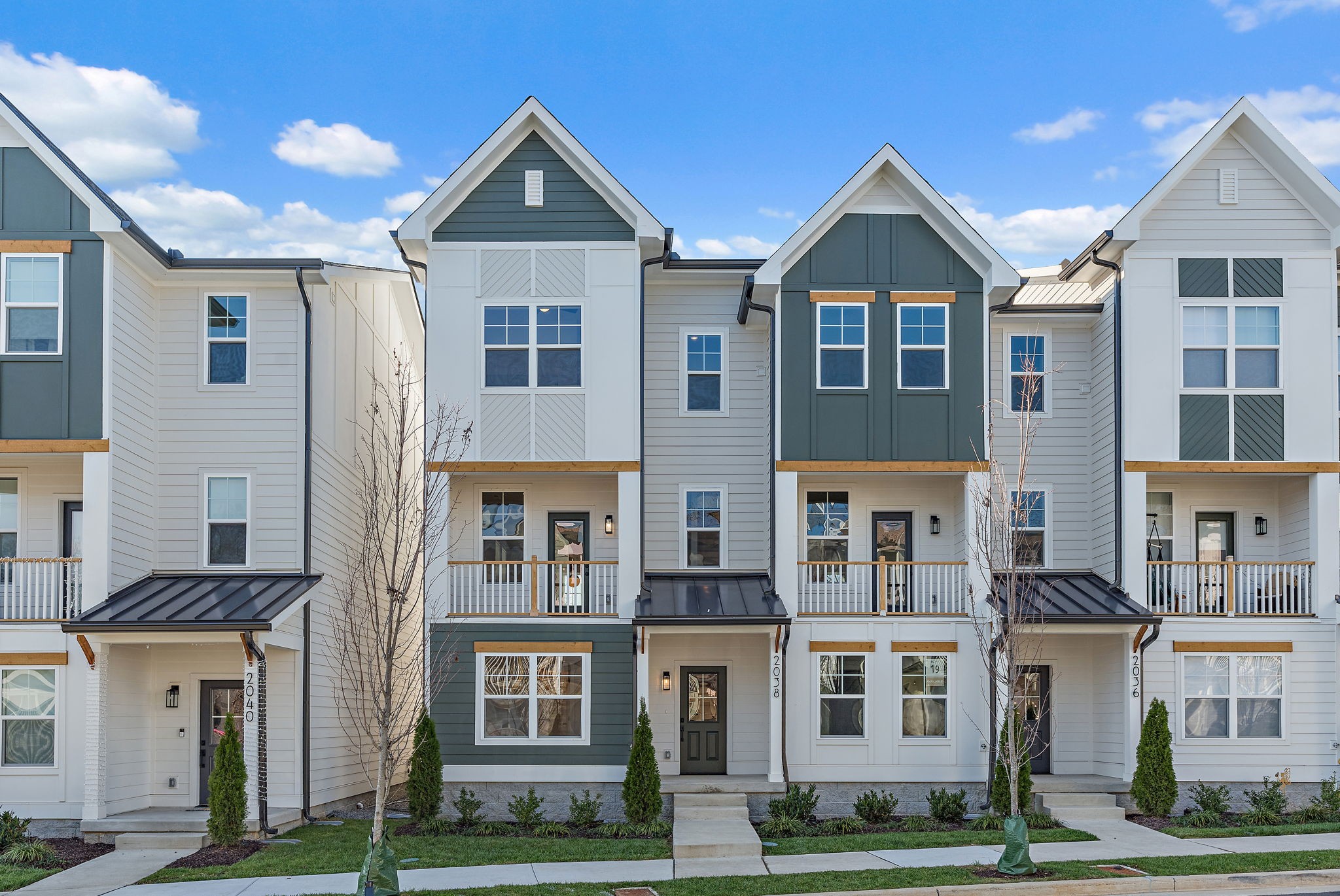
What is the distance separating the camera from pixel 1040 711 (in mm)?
21188

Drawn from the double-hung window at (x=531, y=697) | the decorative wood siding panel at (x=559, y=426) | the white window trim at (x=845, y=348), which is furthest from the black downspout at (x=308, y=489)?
the white window trim at (x=845, y=348)

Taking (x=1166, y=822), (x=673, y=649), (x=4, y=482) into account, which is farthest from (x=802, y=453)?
(x=4, y=482)

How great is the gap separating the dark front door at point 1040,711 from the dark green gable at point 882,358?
13.8ft

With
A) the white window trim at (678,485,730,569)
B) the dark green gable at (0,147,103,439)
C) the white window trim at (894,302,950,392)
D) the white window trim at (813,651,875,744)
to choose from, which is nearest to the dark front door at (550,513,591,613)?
the white window trim at (678,485,730,569)

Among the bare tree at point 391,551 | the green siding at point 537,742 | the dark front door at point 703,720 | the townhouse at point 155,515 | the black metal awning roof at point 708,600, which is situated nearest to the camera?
the bare tree at point 391,551

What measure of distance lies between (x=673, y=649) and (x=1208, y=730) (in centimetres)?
895

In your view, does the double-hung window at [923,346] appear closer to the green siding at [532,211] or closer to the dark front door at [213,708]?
the green siding at [532,211]

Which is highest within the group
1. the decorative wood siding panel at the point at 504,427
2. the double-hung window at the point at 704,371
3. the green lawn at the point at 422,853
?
the double-hung window at the point at 704,371

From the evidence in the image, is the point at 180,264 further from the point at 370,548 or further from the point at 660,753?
the point at 660,753

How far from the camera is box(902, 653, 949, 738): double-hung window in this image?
20.2 metres

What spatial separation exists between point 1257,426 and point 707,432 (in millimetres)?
9277

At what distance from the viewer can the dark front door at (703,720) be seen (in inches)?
824

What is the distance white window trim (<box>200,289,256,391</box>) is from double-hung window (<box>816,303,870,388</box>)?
959cm

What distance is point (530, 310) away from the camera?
20547 mm
